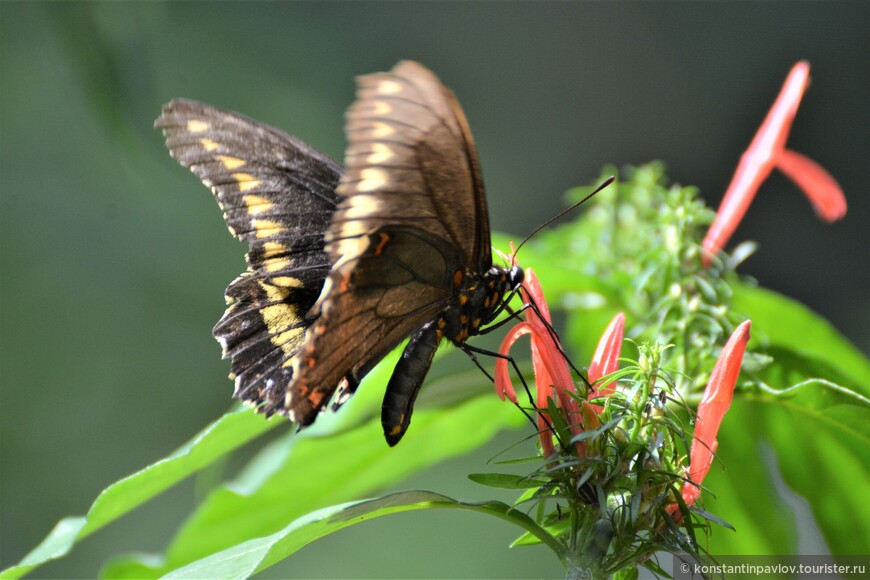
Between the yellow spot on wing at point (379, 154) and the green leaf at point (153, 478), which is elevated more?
the yellow spot on wing at point (379, 154)

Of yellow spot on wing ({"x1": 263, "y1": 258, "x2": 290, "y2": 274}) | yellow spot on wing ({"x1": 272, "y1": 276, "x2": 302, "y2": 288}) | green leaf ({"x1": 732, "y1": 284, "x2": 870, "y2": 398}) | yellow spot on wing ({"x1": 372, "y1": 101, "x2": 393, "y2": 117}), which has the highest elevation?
yellow spot on wing ({"x1": 372, "y1": 101, "x2": 393, "y2": 117})

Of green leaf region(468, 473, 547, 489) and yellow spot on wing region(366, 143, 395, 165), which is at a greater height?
yellow spot on wing region(366, 143, 395, 165)

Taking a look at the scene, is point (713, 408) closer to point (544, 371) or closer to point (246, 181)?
point (544, 371)

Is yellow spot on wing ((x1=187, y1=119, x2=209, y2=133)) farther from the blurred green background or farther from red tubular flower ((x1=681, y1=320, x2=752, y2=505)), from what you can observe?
the blurred green background

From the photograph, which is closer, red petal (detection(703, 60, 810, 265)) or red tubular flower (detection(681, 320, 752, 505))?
red tubular flower (detection(681, 320, 752, 505))

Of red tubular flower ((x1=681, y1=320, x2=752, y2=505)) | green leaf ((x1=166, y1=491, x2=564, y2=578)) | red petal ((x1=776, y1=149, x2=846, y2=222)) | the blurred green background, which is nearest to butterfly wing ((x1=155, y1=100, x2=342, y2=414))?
green leaf ((x1=166, y1=491, x2=564, y2=578))

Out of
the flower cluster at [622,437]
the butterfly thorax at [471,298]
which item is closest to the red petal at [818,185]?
the flower cluster at [622,437]

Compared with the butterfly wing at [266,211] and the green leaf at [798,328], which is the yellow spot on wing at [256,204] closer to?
the butterfly wing at [266,211]
